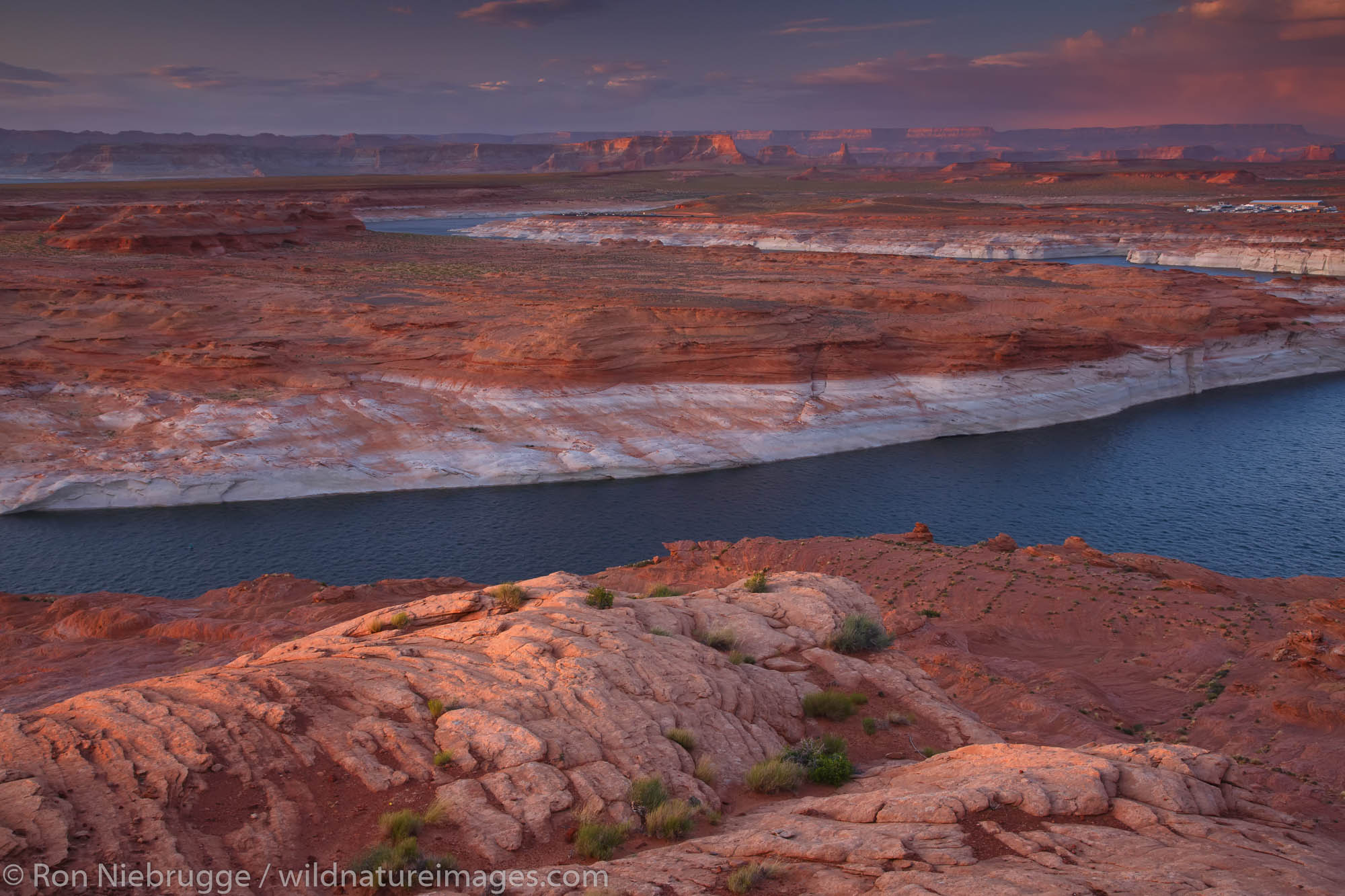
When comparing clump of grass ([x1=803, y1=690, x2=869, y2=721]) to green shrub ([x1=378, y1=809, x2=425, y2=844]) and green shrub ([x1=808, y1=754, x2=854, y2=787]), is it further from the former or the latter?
green shrub ([x1=378, y1=809, x2=425, y2=844])

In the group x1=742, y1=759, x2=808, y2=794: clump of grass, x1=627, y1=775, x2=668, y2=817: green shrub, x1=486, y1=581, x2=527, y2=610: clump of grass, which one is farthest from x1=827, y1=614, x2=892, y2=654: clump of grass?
x1=627, y1=775, x2=668, y2=817: green shrub

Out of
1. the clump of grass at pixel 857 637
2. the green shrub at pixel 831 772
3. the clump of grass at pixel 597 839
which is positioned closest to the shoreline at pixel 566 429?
the clump of grass at pixel 857 637

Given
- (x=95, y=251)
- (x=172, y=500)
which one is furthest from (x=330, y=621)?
(x=95, y=251)

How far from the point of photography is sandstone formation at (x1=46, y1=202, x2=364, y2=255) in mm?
72250

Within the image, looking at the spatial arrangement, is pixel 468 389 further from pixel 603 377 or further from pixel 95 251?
pixel 95 251

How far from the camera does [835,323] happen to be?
46875 millimetres

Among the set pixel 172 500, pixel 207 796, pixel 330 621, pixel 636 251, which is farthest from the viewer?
pixel 636 251

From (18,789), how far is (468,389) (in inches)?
1253

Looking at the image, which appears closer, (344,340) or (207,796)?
(207,796)

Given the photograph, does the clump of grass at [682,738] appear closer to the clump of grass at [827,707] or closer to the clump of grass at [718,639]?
the clump of grass at [827,707]

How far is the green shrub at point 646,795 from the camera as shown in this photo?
9.55 m

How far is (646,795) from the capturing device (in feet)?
31.6

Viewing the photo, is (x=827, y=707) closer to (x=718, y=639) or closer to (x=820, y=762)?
(x=820, y=762)

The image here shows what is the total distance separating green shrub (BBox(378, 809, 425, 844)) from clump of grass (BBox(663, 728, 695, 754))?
325cm
